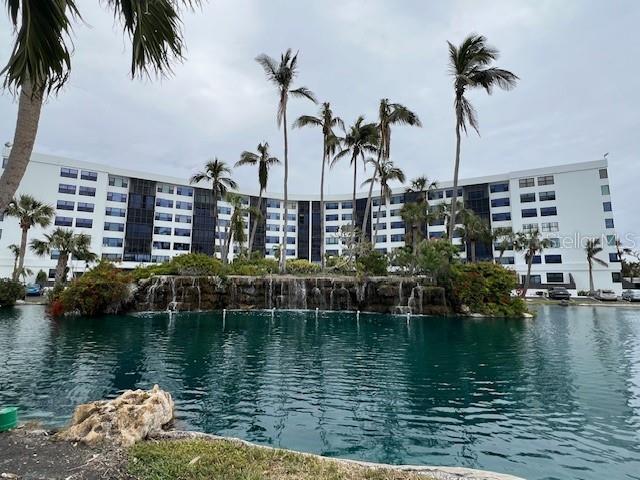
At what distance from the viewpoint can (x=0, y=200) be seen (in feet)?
14.5

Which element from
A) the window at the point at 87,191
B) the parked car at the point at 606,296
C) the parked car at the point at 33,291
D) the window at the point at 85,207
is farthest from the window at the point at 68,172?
the parked car at the point at 606,296

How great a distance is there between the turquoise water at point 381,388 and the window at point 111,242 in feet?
169

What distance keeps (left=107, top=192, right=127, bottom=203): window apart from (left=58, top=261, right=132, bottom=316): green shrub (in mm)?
42915

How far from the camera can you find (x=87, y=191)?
66438 mm

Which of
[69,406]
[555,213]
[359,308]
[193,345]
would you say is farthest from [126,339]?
[555,213]

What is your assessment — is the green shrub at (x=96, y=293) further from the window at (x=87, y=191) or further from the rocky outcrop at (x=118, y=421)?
the window at (x=87, y=191)

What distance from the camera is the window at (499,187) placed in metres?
70.4

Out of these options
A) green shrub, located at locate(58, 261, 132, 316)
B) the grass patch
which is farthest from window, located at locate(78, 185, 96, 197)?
the grass patch

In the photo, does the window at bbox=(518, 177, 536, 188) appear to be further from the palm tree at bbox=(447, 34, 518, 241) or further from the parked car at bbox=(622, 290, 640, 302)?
the palm tree at bbox=(447, 34, 518, 241)

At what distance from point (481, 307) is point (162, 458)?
3352 cm

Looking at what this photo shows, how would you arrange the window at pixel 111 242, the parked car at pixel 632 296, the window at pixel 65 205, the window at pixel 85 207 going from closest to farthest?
1. the parked car at pixel 632 296
2. the window at pixel 65 205
3. the window at pixel 85 207
4. the window at pixel 111 242

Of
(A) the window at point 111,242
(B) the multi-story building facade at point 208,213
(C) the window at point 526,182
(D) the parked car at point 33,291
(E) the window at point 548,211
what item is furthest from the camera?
(A) the window at point 111,242

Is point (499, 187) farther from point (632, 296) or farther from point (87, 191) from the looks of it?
point (87, 191)

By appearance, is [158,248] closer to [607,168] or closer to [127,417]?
[127,417]
